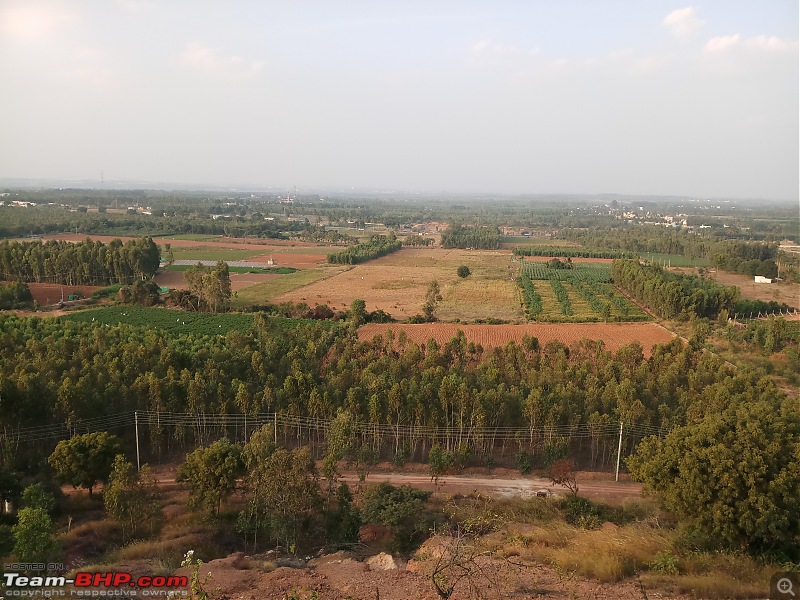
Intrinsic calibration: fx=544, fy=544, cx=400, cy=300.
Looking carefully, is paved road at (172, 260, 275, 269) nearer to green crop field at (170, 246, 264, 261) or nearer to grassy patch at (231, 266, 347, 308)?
green crop field at (170, 246, 264, 261)

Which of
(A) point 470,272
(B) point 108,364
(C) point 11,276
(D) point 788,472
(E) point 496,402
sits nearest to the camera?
(D) point 788,472

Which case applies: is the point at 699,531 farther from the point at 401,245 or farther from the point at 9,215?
the point at 9,215

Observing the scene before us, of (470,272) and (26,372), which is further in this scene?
(470,272)

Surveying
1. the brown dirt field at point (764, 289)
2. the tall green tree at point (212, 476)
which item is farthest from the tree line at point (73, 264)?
the brown dirt field at point (764, 289)

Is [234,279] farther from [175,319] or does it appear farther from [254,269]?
[175,319]

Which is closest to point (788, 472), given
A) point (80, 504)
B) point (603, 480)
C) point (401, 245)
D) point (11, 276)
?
point (603, 480)

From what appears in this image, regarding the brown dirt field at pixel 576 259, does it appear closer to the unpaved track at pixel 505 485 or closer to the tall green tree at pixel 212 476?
the unpaved track at pixel 505 485

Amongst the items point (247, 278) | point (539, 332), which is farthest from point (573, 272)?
point (247, 278)
